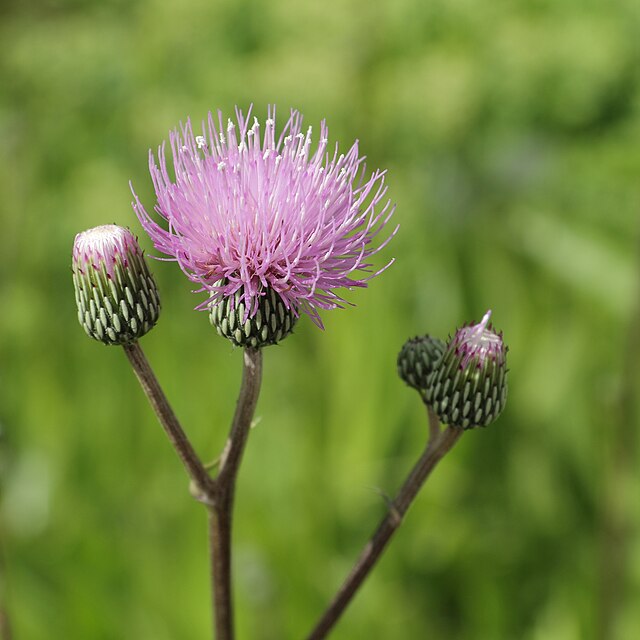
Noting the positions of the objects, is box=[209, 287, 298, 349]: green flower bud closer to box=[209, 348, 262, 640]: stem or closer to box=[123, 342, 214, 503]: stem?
box=[209, 348, 262, 640]: stem

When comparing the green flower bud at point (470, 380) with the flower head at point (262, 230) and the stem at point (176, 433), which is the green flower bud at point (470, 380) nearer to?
the flower head at point (262, 230)

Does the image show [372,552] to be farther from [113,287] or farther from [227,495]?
[113,287]

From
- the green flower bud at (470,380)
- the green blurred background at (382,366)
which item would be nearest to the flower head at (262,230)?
the green flower bud at (470,380)

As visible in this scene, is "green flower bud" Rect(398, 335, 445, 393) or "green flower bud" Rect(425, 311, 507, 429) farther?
"green flower bud" Rect(398, 335, 445, 393)

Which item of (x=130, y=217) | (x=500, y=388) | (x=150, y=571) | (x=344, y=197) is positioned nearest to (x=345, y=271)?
(x=344, y=197)

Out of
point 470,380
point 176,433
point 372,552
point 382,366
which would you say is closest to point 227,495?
point 176,433

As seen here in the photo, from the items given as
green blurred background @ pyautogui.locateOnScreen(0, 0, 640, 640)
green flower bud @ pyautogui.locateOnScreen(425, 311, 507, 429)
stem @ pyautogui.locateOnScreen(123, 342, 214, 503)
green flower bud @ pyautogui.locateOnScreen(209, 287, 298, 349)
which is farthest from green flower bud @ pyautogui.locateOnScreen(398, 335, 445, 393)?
green blurred background @ pyautogui.locateOnScreen(0, 0, 640, 640)
